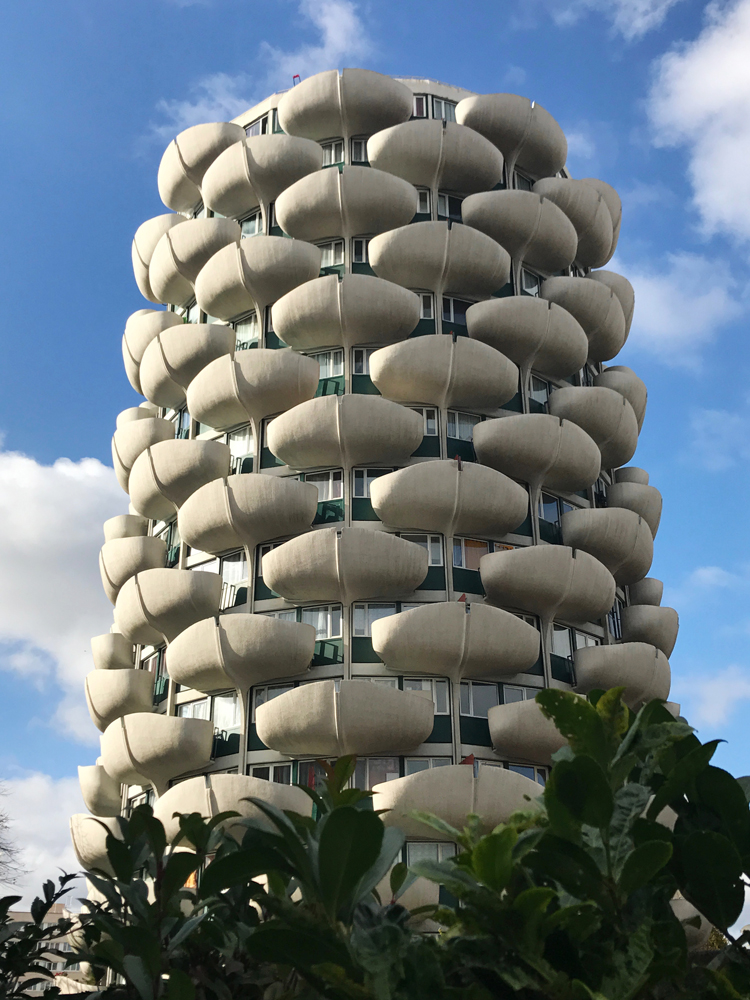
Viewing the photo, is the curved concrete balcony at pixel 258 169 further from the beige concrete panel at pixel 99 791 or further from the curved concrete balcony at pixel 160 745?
the beige concrete panel at pixel 99 791

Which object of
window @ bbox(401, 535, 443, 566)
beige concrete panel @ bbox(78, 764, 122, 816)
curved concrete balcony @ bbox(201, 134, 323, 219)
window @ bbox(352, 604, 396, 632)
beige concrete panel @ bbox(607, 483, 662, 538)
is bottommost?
beige concrete panel @ bbox(78, 764, 122, 816)

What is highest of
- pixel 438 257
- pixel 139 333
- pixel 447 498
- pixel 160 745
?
pixel 139 333

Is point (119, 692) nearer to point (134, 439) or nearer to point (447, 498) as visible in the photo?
point (134, 439)

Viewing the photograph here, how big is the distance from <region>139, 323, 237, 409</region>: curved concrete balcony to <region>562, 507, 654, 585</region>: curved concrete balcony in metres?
13.9

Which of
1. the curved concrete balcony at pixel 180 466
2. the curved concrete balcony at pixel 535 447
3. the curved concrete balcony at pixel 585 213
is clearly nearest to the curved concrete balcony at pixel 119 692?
the curved concrete balcony at pixel 180 466

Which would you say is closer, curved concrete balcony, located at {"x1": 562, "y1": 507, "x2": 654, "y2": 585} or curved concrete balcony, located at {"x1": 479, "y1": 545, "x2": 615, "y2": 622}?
curved concrete balcony, located at {"x1": 479, "y1": 545, "x2": 615, "y2": 622}

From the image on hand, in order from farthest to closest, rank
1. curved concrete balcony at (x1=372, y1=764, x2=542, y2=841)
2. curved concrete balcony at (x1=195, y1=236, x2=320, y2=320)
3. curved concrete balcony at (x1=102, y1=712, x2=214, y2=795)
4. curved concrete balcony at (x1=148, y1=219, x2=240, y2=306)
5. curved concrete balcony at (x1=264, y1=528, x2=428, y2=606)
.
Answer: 1. curved concrete balcony at (x1=148, y1=219, x2=240, y2=306)
2. curved concrete balcony at (x1=195, y1=236, x2=320, y2=320)
3. curved concrete balcony at (x1=102, y1=712, x2=214, y2=795)
4. curved concrete balcony at (x1=264, y1=528, x2=428, y2=606)
5. curved concrete balcony at (x1=372, y1=764, x2=542, y2=841)

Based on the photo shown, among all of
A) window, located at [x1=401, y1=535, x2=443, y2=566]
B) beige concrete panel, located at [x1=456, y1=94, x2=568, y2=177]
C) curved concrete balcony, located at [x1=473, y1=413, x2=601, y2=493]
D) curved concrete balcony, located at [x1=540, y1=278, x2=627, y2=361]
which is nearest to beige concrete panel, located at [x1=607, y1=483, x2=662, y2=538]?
curved concrete balcony, located at [x1=473, y1=413, x2=601, y2=493]

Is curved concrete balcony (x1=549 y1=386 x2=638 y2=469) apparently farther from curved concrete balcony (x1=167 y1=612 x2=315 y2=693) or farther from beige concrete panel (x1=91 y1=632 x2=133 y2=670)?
beige concrete panel (x1=91 y1=632 x2=133 y2=670)

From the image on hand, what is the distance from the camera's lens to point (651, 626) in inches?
1465

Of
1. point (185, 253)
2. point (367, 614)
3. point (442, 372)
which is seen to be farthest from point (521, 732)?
point (185, 253)

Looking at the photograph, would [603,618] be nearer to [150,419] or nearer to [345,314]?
[345,314]

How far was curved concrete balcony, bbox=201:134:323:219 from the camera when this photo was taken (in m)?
38.4

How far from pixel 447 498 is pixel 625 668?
26.7 ft
